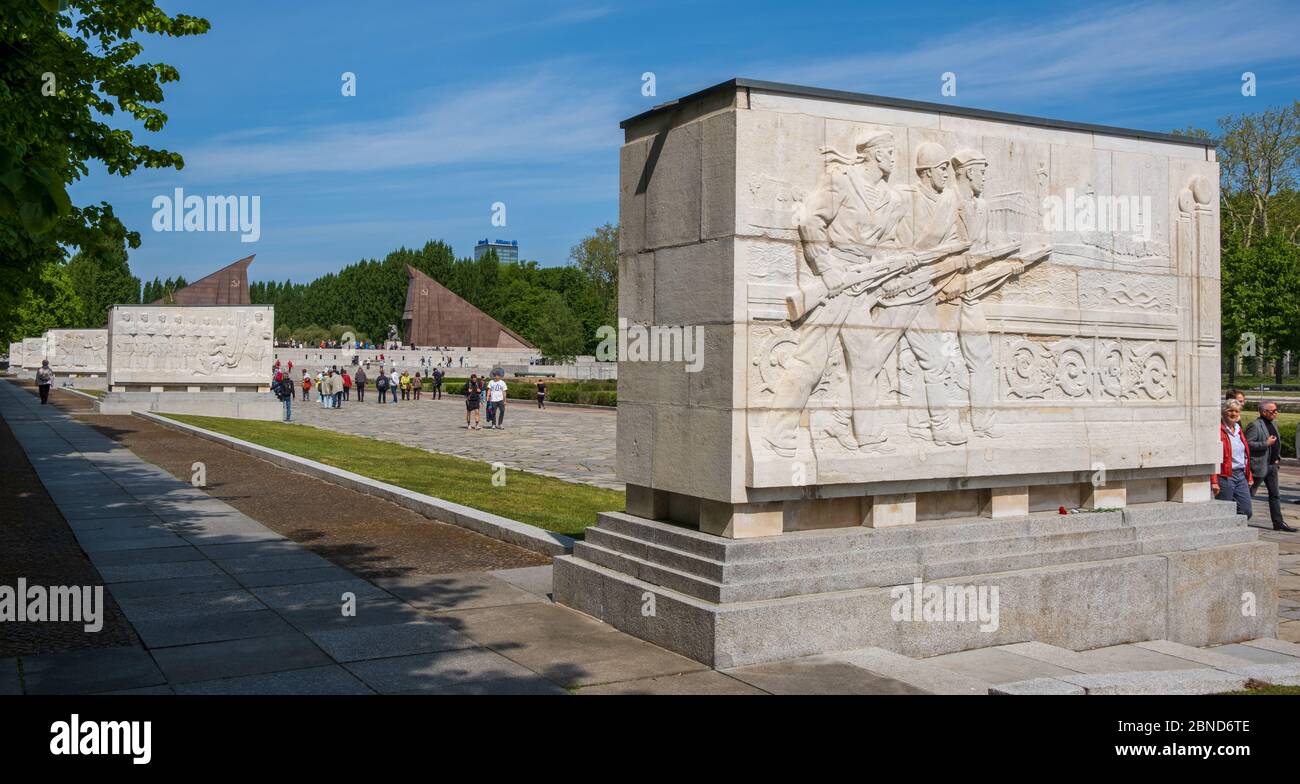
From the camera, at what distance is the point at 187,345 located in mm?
32469

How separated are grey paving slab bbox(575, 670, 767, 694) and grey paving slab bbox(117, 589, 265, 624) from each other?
9.82 feet

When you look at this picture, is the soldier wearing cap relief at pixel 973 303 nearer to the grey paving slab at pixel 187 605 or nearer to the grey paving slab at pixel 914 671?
the grey paving slab at pixel 914 671

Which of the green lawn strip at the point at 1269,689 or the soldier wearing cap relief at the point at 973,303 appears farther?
the soldier wearing cap relief at the point at 973,303

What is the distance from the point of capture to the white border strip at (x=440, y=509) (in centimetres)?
932

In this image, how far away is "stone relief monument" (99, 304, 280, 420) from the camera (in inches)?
1261

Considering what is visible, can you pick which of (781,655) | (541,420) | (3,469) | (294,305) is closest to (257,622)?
(781,655)

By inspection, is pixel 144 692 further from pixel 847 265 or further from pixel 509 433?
pixel 509 433

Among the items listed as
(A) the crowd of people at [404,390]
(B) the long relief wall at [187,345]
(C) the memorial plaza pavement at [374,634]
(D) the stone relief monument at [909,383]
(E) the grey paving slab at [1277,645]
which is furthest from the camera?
(B) the long relief wall at [187,345]

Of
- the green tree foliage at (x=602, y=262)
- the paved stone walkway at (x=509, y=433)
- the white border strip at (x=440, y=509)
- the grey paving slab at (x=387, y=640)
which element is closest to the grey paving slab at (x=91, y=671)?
the grey paving slab at (x=387, y=640)

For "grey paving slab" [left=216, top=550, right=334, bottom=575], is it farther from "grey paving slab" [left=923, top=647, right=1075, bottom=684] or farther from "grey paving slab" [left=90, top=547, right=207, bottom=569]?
"grey paving slab" [left=923, top=647, right=1075, bottom=684]

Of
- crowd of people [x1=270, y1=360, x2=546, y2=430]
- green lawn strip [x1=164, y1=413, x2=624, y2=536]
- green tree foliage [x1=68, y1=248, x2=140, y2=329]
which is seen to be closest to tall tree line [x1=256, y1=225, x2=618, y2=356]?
green tree foliage [x1=68, y1=248, x2=140, y2=329]

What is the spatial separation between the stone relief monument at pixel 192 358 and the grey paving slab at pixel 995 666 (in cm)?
2909

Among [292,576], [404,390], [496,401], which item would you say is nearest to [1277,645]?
[292,576]

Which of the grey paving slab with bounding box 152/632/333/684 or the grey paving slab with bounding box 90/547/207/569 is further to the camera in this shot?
the grey paving slab with bounding box 90/547/207/569
